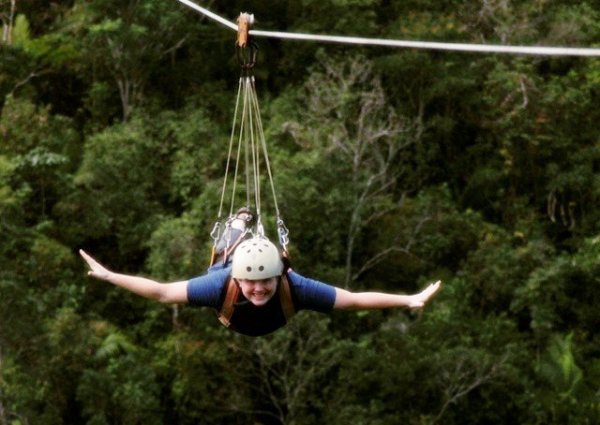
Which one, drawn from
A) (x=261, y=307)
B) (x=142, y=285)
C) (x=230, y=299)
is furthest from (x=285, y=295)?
(x=142, y=285)

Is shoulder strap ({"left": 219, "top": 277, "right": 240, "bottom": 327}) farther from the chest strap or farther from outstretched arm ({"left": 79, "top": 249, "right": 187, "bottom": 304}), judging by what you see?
outstretched arm ({"left": 79, "top": 249, "right": 187, "bottom": 304})

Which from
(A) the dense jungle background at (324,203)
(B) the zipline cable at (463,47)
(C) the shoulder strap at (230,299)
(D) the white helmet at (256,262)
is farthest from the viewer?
(A) the dense jungle background at (324,203)

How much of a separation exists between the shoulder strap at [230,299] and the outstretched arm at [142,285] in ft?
0.51

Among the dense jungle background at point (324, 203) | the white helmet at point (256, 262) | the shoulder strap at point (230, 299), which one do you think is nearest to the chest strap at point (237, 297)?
the shoulder strap at point (230, 299)

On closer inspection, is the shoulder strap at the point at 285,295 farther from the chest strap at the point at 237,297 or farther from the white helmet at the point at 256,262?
the white helmet at the point at 256,262

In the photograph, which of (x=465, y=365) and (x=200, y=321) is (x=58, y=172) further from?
(x=465, y=365)

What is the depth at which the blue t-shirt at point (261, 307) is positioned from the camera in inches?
213

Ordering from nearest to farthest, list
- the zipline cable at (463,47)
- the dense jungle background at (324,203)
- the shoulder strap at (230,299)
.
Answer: the zipline cable at (463,47) → the shoulder strap at (230,299) → the dense jungle background at (324,203)

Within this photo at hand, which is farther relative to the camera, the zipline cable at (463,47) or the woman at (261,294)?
the woman at (261,294)

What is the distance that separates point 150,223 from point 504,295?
15.4 feet

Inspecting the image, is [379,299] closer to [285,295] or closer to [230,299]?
[285,295]

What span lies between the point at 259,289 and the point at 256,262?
14 centimetres

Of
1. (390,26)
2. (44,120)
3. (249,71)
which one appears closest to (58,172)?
(44,120)

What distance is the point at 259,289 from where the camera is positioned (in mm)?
5285
